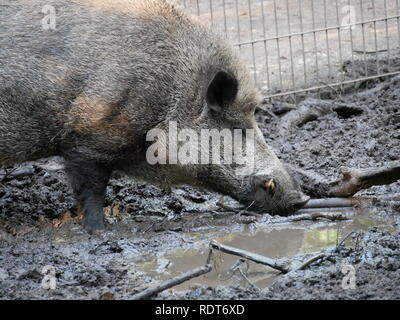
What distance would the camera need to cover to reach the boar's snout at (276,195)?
276 inches

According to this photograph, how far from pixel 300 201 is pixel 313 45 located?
4795 millimetres

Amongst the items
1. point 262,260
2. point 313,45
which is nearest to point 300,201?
point 262,260

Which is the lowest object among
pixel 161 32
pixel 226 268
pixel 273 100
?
pixel 226 268

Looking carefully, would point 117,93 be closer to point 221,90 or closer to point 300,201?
point 221,90

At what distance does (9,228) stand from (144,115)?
62.6 inches

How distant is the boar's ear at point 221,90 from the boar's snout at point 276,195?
70 cm

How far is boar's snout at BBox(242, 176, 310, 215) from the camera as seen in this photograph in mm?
7008

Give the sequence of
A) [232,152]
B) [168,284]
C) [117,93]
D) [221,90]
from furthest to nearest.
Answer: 1. [232,152]
2. [221,90]
3. [117,93]
4. [168,284]

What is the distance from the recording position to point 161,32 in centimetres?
696

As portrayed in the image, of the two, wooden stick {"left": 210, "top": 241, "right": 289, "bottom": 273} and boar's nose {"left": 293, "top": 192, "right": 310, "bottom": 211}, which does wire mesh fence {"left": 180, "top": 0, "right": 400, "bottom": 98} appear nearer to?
boar's nose {"left": 293, "top": 192, "right": 310, "bottom": 211}

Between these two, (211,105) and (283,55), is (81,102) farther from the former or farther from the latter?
(283,55)

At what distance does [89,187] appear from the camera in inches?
276

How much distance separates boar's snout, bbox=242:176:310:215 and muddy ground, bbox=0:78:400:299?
103mm
